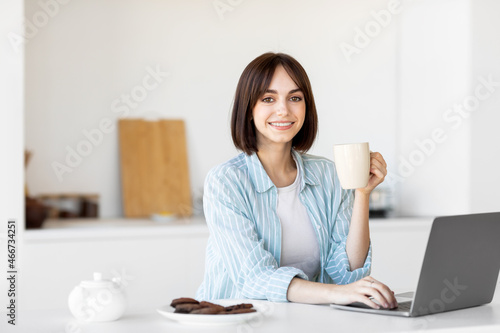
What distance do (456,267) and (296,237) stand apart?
585 mm

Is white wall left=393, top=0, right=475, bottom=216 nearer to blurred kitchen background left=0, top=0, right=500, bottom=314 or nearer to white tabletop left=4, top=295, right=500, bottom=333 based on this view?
blurred kitchen background left=0, top=0, right=500, bottom=314

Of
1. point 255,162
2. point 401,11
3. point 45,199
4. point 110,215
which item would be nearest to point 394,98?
point 401,11

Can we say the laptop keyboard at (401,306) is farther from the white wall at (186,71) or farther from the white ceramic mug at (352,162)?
the white wall at (186,71)

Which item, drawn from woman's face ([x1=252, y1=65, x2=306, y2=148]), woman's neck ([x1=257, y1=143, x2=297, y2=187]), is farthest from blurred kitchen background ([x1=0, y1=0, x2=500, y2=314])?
woman's face ([x1=252, y1=65, x2=306, y2=148])

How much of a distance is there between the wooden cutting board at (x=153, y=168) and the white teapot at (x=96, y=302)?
Result: 2471mm

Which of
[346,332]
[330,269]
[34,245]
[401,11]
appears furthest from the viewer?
[401,11]

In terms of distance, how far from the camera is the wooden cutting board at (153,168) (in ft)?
12.6

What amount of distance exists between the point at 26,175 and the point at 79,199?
12.1 inches

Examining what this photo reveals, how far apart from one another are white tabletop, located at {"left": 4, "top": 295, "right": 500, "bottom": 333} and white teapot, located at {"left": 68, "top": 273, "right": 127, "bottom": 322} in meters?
0.02

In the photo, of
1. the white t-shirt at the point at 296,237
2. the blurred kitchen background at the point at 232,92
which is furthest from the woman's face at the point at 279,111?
the blurred kitchen background at the point at 232,92

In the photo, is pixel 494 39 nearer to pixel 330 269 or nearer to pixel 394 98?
pixel 394 98

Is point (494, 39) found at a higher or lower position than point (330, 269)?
higher

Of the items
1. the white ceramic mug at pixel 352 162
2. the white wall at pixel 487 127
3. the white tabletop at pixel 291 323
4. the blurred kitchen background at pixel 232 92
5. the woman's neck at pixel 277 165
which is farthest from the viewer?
the white wall at pixel 487 127

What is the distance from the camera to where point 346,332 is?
129cm
